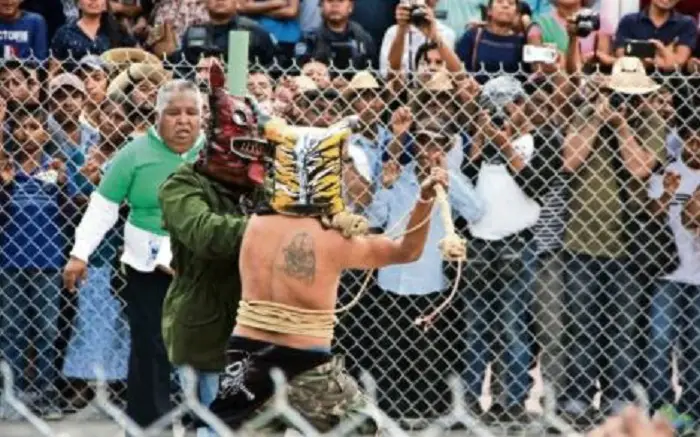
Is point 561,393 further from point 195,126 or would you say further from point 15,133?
point 15,133

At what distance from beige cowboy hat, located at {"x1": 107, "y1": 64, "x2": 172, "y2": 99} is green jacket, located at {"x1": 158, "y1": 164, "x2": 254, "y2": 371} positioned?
79.7 inches

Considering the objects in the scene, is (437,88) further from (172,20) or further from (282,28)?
(172,20)

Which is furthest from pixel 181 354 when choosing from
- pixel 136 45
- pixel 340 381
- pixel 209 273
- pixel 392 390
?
pixel 136 45

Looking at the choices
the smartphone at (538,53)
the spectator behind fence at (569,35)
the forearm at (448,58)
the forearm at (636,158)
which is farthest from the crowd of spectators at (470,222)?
the spectator behind fence at (569,35)

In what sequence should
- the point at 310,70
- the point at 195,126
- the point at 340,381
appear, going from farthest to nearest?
the point at 310,70 < the point at 195,126 < the point at 340,381

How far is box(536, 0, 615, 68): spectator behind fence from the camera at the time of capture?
10133 millimetres

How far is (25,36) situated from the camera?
10484 millimetres

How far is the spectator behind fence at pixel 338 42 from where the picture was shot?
10.3m

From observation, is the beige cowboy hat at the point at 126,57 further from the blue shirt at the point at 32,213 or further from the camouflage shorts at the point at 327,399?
the camouflage shorts at the point at 327,399

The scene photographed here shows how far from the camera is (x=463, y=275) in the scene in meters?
9.55

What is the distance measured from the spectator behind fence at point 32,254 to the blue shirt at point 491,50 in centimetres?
216

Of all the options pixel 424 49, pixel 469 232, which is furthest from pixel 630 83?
pixel 424 49

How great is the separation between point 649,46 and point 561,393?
1.82 meters

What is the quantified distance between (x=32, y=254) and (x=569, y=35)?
279 cm
